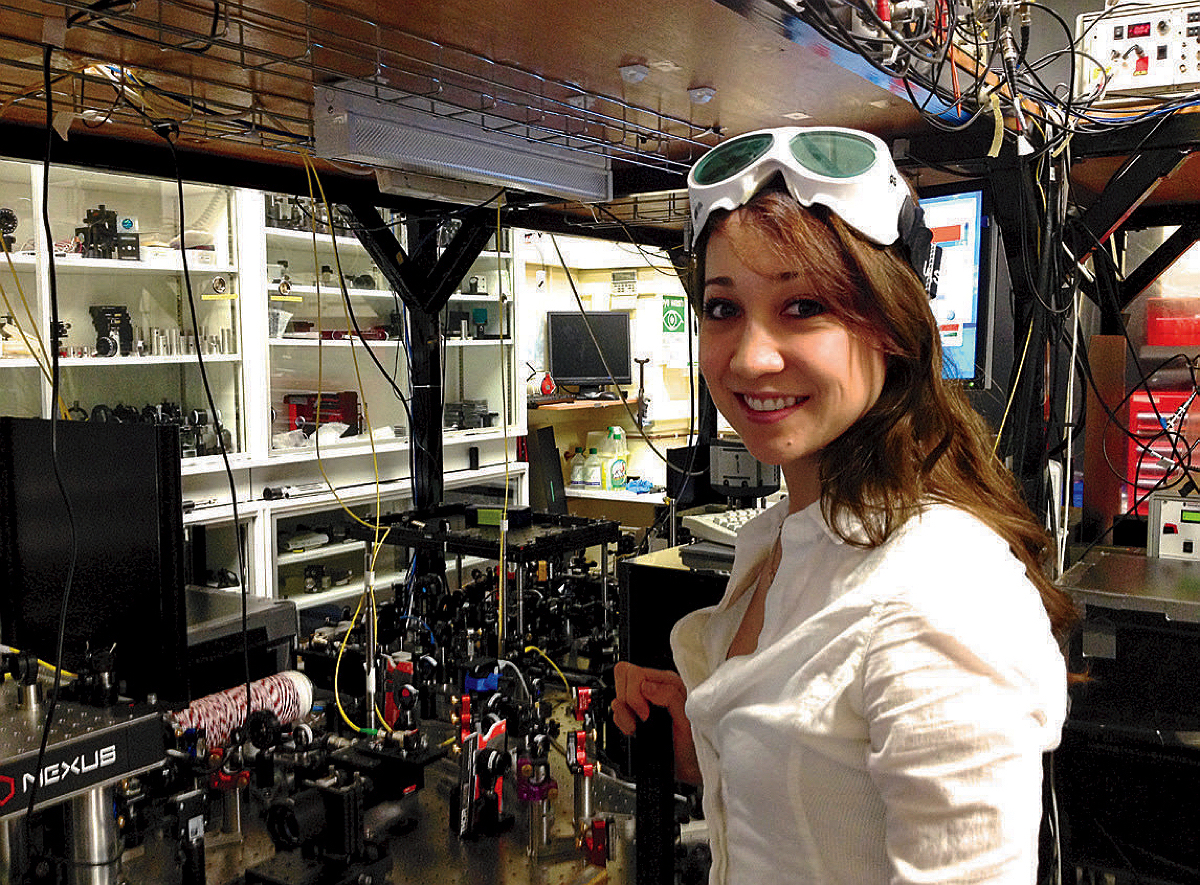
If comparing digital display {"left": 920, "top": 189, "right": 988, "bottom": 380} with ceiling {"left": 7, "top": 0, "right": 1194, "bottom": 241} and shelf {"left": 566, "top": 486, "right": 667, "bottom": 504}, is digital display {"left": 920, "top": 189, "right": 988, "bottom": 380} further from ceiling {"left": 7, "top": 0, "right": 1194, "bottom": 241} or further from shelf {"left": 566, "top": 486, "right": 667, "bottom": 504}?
shelf {"left": 566, "top": 486, "right": 667, "bottom": 504}

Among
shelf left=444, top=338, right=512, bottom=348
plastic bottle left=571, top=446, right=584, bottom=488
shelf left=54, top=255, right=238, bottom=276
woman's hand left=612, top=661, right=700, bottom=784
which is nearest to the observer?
woman's hand left=612, top=661, right=700, bottom=784

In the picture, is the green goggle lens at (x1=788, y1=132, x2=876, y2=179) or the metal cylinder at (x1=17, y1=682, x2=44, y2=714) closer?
the green goggle lens at (x1=788, y1=132, x2=876, y2=179)

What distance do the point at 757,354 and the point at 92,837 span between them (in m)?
1.20

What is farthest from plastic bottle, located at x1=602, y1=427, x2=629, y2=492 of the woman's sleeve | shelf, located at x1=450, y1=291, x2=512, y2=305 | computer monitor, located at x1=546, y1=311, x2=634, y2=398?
the woman's sleeve

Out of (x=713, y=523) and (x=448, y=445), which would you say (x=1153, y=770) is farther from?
(x=448, y=445)

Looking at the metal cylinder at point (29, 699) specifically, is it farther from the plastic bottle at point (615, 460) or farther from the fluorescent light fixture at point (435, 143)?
the plastic bottle at point (615, 460)

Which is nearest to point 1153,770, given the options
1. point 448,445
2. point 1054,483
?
point 1054,483

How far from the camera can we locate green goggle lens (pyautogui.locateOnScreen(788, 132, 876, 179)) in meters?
0.87

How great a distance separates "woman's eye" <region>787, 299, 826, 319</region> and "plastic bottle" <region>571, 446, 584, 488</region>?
16.9 feet

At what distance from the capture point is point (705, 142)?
2.06 m

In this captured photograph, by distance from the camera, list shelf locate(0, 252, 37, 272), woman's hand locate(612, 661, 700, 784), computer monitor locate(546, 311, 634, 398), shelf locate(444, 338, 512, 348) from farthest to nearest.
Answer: computer monitor locate(546, 311, 634, 398) → shelf locate(444, 338, 512, 348) → shelf locate(0, 252, 37, 272) → woman's hand locate(612, 661, 700, 784)

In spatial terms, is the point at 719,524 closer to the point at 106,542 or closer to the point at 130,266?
the point at 106,542

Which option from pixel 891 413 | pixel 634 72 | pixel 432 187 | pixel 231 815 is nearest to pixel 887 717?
A: pixel 891 413

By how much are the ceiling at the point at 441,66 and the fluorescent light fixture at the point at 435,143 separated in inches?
1.7
